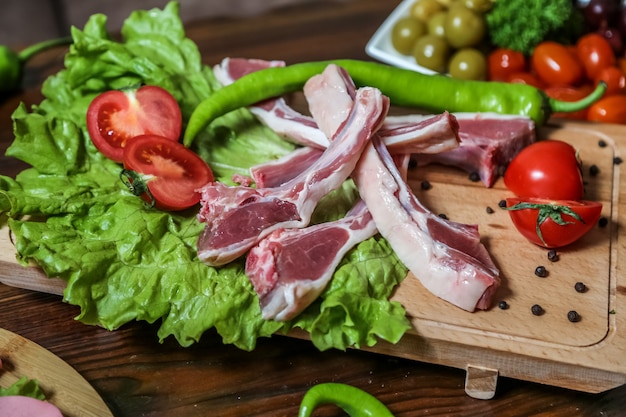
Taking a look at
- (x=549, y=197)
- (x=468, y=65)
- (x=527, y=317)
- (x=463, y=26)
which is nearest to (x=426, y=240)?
(x=527, y=317)

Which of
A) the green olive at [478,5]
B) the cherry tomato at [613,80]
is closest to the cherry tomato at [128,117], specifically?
the green olive at [478,5]

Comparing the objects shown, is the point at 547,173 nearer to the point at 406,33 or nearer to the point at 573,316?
the point at 573,316

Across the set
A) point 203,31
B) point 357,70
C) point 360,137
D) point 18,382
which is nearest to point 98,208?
point 18,382

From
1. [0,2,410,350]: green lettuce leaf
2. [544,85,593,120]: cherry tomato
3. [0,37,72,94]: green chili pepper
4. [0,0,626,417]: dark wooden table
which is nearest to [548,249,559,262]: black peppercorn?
[0,0,626,417]: dark wooden table

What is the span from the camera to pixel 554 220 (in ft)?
8.87

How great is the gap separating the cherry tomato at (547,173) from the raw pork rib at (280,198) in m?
0.67

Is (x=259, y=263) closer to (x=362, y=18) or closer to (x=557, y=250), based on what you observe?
(x=557, y=250)

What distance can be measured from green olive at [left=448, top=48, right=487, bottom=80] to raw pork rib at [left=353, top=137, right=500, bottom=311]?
1.57m

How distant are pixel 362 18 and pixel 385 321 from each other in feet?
10.2

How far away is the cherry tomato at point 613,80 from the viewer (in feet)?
13.8

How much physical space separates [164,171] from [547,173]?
1589mm

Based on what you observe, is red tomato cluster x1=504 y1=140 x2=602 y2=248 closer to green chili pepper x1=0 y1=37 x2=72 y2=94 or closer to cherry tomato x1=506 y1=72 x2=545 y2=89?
cherry tomato x1=506 y1=72 x2=545 y2=89

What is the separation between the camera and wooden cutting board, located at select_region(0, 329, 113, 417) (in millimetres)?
2463

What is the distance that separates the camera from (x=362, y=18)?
5.10 meters
